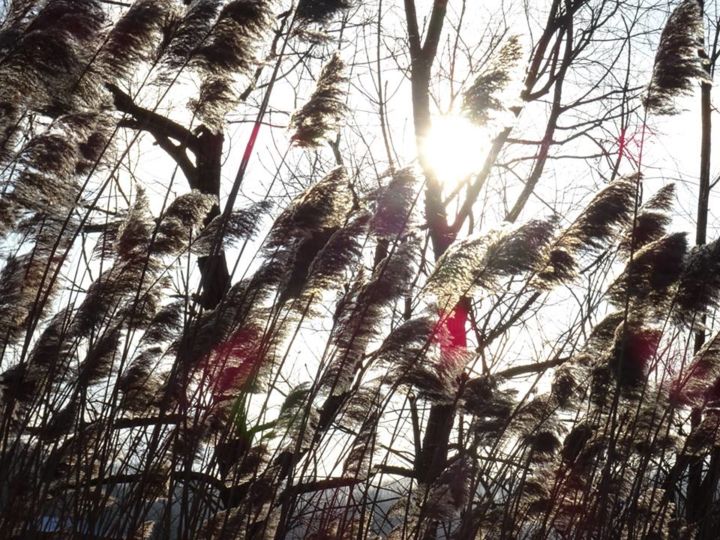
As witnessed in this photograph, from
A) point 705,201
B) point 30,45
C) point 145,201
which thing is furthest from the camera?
point 705,201

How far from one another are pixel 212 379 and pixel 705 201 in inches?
326

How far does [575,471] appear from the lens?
400 centimetres

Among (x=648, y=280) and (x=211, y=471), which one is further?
(x=648, y=280)

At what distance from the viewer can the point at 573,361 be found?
13.3 ft

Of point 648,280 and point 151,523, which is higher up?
point 648,280

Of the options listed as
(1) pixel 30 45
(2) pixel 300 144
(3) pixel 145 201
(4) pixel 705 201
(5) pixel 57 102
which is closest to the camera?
(1) pixel 30 45

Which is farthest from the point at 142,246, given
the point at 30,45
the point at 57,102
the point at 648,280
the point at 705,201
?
the point at 705,201

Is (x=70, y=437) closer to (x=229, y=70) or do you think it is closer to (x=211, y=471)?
(x=211, y=471)

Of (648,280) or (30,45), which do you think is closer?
(30,45)

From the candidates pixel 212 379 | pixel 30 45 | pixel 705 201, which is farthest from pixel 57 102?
pixel 705 201

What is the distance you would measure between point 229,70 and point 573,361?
2.25 meters

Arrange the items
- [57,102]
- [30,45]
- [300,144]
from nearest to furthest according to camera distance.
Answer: [30,45] < [57,102] < [300,144]

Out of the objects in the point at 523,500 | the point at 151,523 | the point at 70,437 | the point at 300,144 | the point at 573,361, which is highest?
the point at 300,144

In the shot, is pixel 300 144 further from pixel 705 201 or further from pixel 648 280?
pixel 705 201
